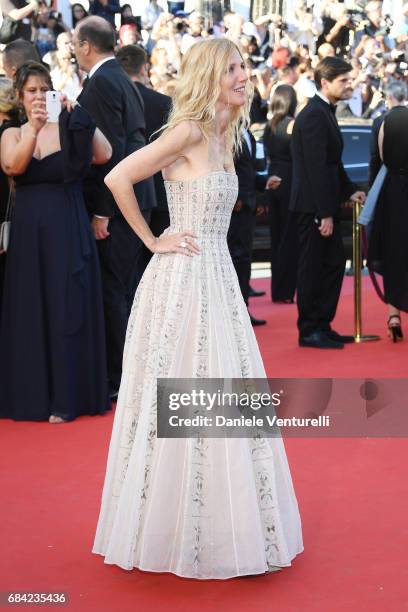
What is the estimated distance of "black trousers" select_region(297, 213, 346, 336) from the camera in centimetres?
840

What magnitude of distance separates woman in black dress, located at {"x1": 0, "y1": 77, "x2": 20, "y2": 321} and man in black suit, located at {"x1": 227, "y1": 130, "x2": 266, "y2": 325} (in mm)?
2335

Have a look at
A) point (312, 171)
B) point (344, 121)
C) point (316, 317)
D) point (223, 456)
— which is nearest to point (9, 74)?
point (312, 171)

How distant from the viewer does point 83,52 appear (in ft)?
22.5

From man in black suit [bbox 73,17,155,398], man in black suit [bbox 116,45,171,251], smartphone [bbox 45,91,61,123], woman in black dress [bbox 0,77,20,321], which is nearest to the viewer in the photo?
smartphone [bbox 45,91,61,123]

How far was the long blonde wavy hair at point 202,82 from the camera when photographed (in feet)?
12.6

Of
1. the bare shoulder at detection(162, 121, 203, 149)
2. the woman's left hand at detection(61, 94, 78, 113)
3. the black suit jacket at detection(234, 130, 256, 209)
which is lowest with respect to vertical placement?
the black suit jacket at detection(234, 130, 256, 209)

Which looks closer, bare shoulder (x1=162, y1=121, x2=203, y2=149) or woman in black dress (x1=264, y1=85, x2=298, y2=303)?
bare shoulder (x1=162, y1=121, x2=203, y2=149)

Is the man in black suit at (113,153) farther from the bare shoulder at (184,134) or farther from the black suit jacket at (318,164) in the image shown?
the bare shoulder at (184,134)

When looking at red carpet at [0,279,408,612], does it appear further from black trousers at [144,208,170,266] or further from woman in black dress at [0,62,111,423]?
black trousers at [144,208,170,266]

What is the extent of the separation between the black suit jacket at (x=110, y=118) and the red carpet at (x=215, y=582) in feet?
4.09

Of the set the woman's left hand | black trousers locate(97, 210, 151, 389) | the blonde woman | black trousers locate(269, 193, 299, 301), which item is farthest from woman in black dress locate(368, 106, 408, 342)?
the blonde woman

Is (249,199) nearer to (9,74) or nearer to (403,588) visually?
(9,74)

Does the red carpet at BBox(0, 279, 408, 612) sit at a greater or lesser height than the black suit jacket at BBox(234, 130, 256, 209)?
lesser

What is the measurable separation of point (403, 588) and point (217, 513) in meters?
0.64
